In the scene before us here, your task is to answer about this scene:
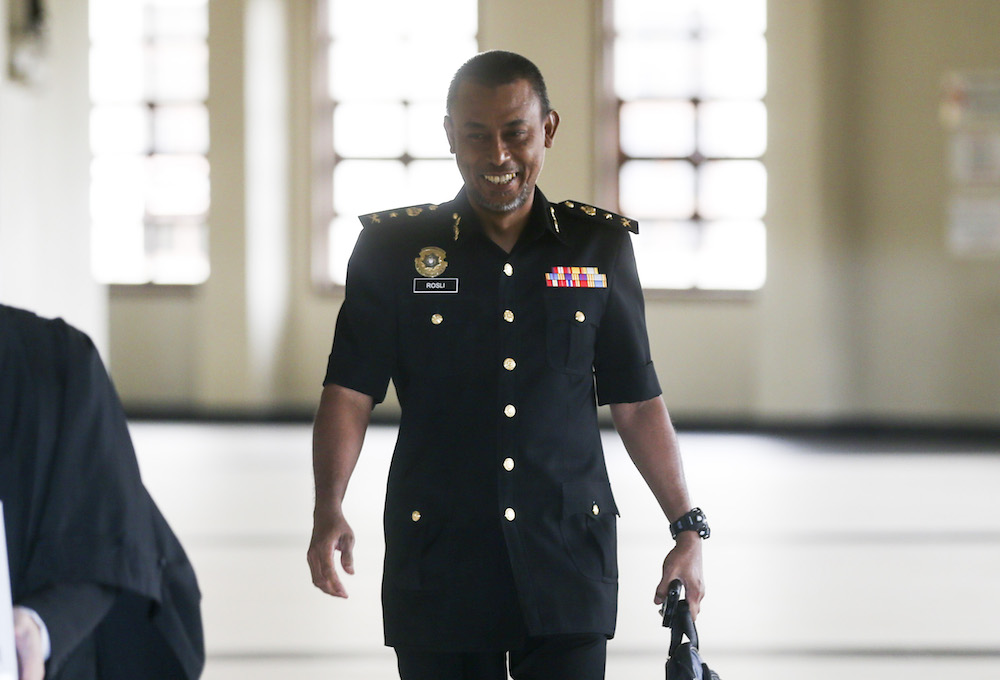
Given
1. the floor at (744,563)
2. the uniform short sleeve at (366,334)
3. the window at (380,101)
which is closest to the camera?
the uniform short sleeve at (366,334)

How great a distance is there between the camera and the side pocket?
187 centimetres

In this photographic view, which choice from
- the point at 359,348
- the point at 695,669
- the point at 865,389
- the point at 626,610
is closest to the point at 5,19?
the point at 626,610

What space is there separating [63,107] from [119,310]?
5230 mm

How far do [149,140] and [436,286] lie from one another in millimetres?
11190

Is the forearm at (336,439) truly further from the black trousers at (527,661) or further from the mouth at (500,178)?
the mouth at (500,178)

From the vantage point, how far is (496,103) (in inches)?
71.4

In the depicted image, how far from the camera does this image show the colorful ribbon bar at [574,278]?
1.92 meters

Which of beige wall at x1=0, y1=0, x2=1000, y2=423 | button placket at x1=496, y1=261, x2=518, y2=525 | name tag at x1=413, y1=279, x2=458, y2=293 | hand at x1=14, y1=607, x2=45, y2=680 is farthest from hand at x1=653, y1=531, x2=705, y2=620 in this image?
beige wall at x1=0, y1=0, x2=1000, y2=423

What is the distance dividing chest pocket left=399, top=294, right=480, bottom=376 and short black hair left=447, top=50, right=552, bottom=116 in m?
0.27

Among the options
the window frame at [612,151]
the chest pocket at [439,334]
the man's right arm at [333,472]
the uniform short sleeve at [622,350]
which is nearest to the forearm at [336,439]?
the man's right arm at [333,472]

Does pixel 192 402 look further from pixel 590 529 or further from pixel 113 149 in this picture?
pixel 590 529

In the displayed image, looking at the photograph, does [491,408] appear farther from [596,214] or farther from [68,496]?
[68,496]

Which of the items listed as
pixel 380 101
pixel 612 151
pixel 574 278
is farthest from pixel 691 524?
pixel 380 101

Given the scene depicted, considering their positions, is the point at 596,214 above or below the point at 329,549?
above
